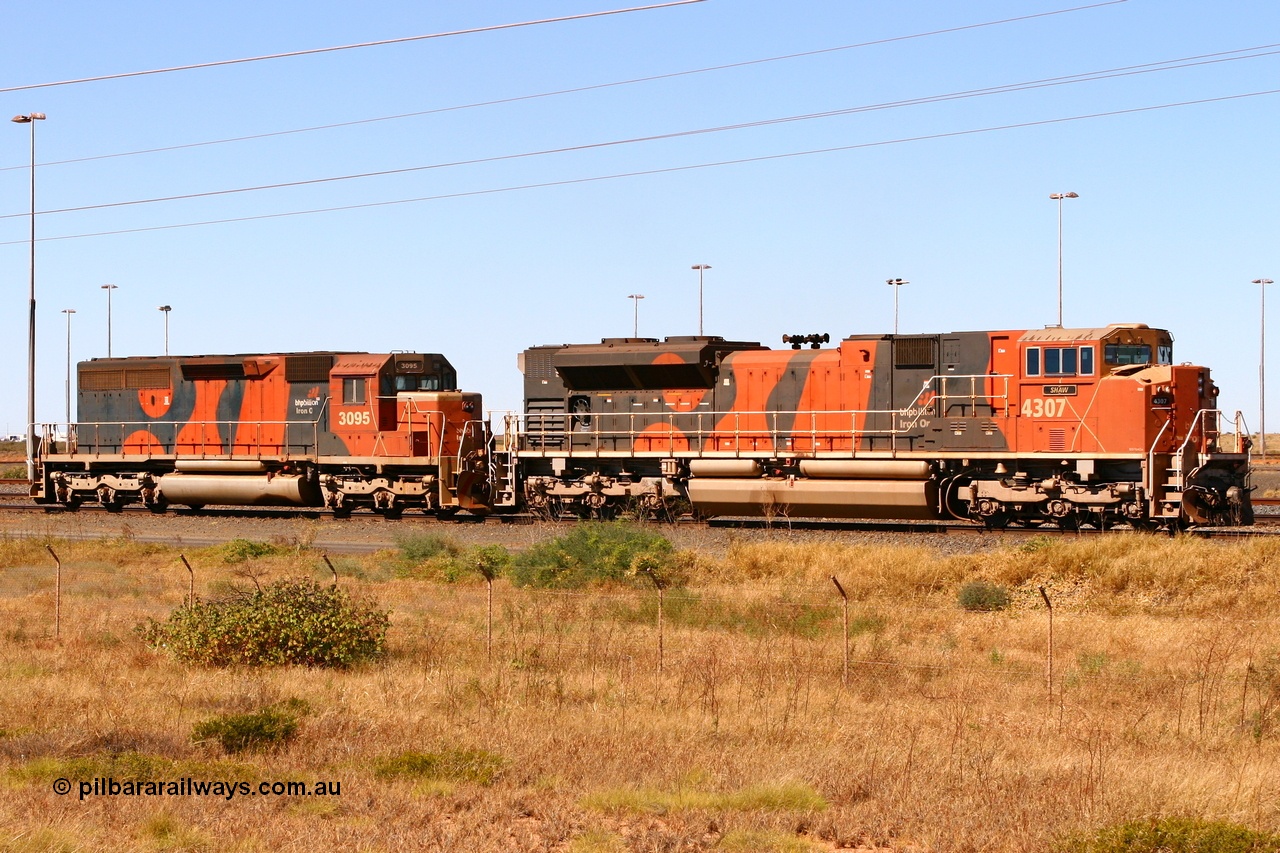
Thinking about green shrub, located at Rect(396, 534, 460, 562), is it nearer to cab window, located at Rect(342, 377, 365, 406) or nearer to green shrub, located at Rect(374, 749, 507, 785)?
cab window, located at Rect(342, 377, 365, 406)

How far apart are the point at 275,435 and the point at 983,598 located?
774 inches

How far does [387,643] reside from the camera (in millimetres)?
15477

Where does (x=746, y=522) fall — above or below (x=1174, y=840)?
above

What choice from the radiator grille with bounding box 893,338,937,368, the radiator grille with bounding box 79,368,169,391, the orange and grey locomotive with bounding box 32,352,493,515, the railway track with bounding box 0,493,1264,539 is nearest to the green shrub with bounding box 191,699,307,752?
the railway track with bounding box 0,493,1264,539

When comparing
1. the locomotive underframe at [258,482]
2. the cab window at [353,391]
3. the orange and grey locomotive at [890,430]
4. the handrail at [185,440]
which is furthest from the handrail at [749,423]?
the handrail at [185,440]

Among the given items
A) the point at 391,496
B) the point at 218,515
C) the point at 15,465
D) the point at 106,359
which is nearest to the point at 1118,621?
the point at 391,496

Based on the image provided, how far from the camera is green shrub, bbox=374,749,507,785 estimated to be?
31.9ft

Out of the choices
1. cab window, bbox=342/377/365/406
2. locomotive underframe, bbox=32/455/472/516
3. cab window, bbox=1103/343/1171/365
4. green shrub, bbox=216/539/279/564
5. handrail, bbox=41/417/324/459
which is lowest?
green shrub, bbox=216/539/279/564

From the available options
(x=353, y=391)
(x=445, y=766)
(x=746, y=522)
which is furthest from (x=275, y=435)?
(x=445, y=766)

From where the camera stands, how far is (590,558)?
20812 mm

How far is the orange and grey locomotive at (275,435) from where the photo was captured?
30734mm

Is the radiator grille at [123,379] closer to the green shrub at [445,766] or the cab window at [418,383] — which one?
the cab window at [418,383]

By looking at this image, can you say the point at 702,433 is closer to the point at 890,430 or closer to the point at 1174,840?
the point at 890,430

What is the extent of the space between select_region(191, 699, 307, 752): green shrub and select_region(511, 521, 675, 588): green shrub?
29.1ft
